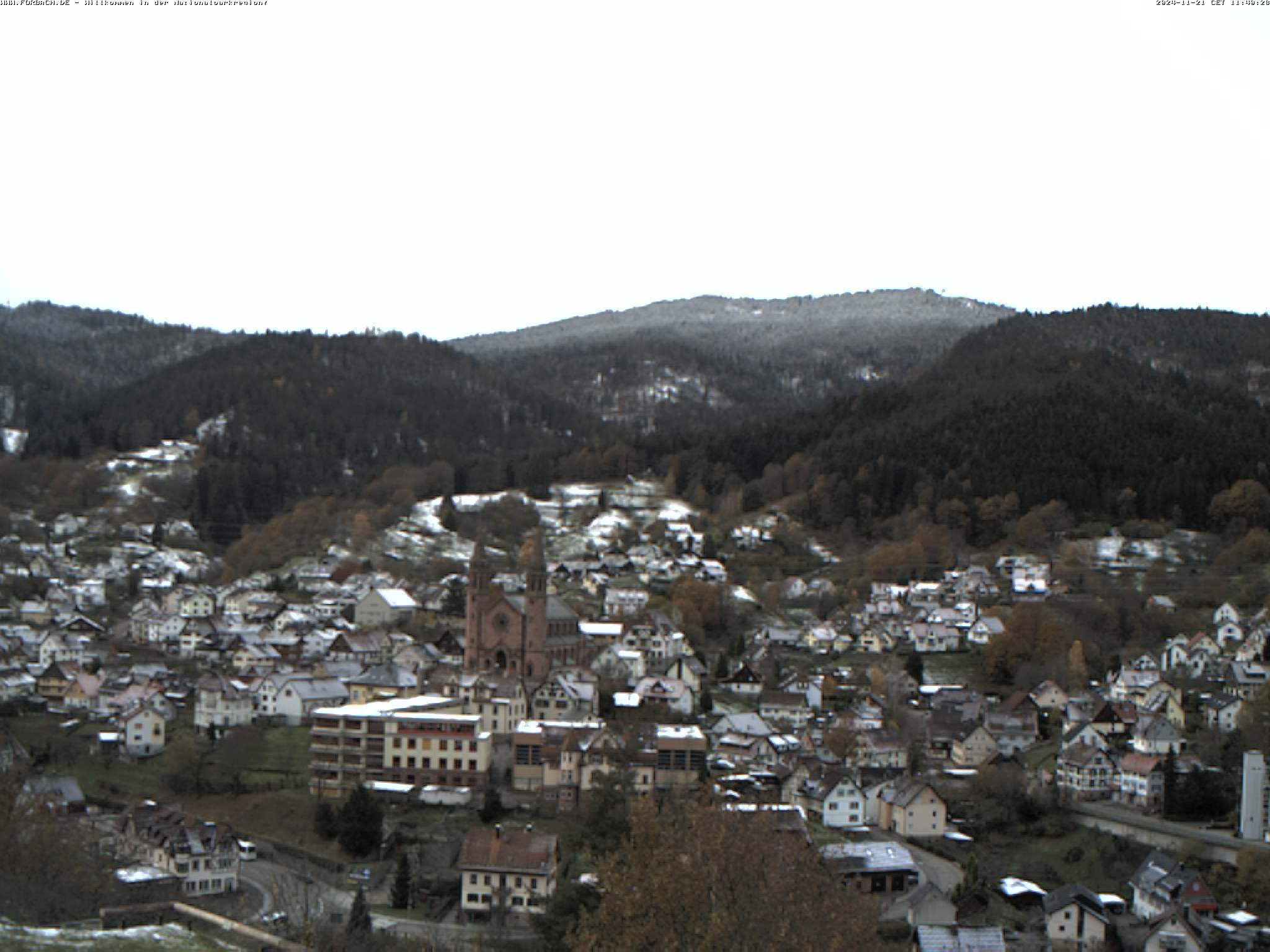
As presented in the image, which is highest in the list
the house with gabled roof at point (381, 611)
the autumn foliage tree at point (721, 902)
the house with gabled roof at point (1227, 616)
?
the autumn foliage tree at point (721, 902)

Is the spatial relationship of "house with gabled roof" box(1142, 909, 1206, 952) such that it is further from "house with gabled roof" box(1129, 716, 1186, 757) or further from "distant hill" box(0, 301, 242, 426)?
"distant hill" box(0, 301, 242, 426)

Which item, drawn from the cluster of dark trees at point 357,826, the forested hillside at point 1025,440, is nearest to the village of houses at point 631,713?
the cluster of dark trees at point 357,826

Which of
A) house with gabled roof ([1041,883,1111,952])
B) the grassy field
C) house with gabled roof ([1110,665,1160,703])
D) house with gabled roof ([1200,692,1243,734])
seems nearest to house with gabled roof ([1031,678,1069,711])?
house with gabled roof ([1110,665,1160,703])

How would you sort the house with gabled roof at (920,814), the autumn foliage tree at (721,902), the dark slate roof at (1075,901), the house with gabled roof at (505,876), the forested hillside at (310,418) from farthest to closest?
the forested hillside at (310,418), the house with gabled roof at (920,814), the house with gabled roof at (505,876), the dark slate roof at (1075,901), the autumn foliage tree at (721,902)

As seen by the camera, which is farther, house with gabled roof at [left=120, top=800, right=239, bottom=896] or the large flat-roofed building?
the large flat-roofed building

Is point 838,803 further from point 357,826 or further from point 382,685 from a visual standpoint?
point 382,685

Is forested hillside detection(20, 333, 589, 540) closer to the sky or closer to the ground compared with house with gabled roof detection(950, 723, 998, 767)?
closer to the sky

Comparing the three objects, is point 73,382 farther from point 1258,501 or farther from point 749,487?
point 1258,501

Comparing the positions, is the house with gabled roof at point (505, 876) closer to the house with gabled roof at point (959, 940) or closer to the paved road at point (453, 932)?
the paved road at point (453, 932)
